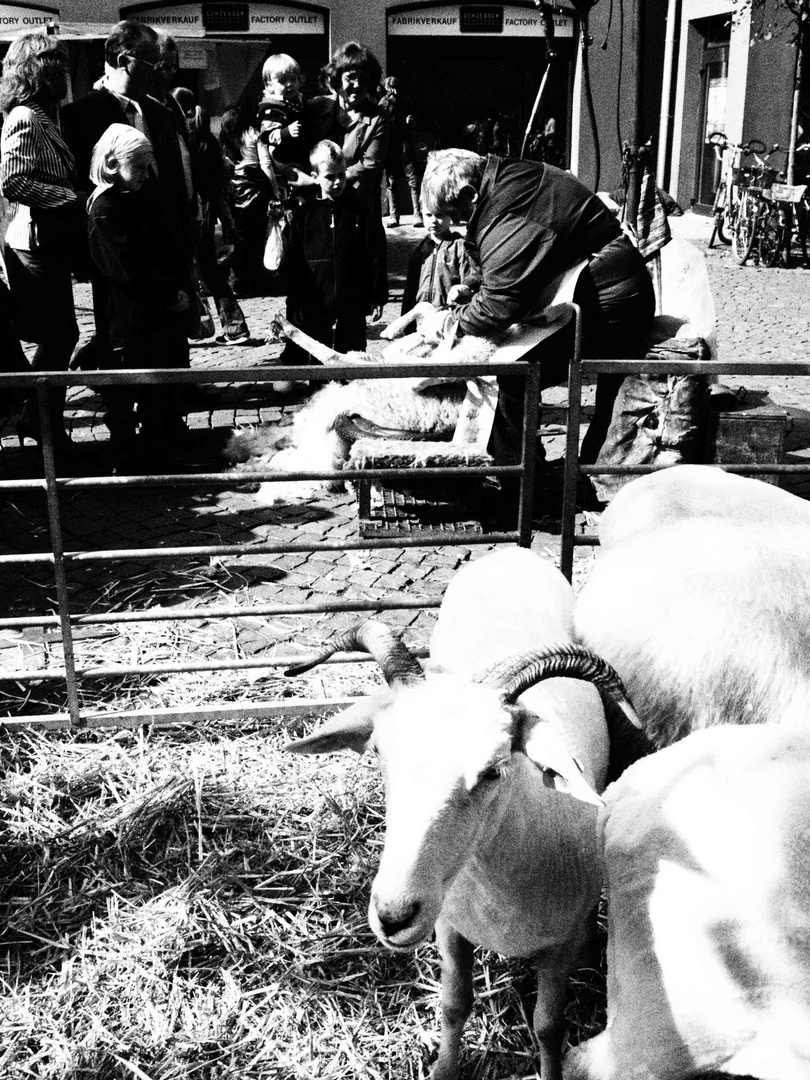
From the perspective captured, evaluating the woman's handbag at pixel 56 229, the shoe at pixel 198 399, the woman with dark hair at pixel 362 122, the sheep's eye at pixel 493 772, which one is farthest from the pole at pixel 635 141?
the sheep's eye at pixel 493 772

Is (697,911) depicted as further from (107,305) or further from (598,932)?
(107,305)

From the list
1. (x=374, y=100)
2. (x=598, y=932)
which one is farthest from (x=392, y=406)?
(x=374, y=100)

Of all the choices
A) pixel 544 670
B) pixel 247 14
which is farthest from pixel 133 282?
pixel 247 14

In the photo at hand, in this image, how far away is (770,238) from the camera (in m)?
15.0

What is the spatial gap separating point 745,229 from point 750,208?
→ 0.36 m

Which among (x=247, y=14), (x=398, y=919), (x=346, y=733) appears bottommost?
(x=398, y=919)

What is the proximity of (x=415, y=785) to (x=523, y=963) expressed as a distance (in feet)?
3.84

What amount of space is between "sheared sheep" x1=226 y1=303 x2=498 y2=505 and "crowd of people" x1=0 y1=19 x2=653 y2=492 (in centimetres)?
20

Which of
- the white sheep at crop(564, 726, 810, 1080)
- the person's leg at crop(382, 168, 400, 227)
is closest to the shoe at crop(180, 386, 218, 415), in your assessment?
the white sheep at crop(564, 726, 810, 1080)

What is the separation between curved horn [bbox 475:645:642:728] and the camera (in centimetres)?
251

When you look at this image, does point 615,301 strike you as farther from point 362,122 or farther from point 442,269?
point 362,122

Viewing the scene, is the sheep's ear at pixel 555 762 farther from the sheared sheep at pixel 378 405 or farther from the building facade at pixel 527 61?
the building facade at pixel 527 61

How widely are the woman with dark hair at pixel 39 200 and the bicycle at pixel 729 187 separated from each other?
1230 centimetres

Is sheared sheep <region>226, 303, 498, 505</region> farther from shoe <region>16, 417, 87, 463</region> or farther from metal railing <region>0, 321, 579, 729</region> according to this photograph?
metal railing <region>0, 321, 579, 729</region>
